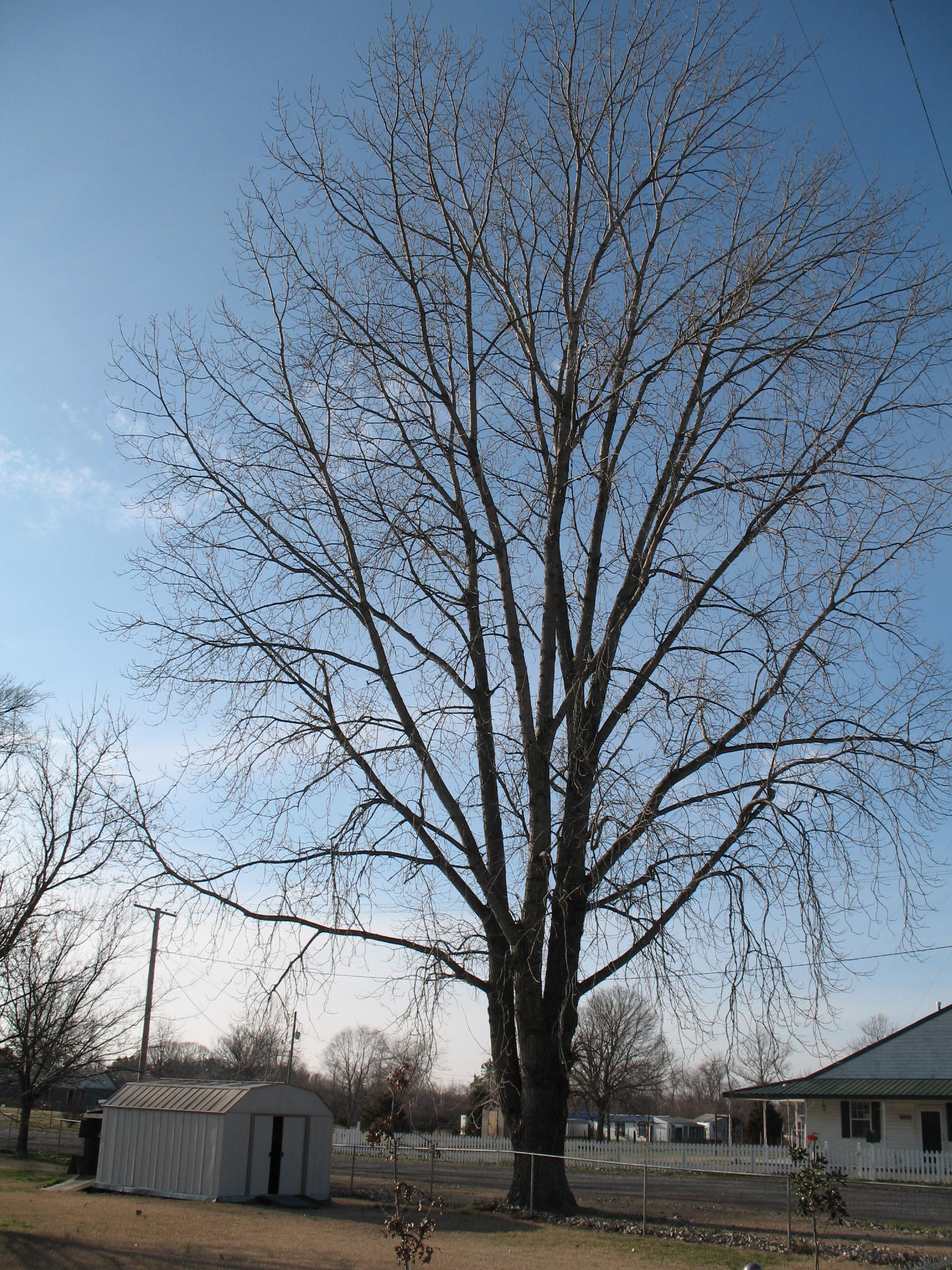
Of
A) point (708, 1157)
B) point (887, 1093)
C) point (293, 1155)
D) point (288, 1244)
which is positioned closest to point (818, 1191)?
point (288, 1244)

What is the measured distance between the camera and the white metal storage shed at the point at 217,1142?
20.5m

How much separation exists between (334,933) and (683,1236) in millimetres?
6765

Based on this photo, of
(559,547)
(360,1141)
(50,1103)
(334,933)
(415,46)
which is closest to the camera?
(334,933)

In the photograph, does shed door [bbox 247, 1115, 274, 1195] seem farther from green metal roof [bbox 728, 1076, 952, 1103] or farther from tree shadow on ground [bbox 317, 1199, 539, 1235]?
green metal roof [bbox 728, 1076, 952, 1103]

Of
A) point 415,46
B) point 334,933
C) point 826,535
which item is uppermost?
point 415,46

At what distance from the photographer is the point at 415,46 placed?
1231cm

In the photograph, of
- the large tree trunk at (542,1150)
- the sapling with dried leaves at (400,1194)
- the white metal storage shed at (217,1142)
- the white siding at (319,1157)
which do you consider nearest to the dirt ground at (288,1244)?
the large tree trunk at (542,1150)

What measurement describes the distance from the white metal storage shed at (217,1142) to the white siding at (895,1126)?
780 inches

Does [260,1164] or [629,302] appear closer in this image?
[629,302]

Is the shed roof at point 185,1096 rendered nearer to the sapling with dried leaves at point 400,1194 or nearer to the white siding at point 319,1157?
the white siding at point 319,1157

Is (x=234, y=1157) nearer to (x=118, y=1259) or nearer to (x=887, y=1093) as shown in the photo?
(x=118, y=1259)

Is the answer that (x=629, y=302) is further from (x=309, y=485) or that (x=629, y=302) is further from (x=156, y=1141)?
(x=156, y=1141)

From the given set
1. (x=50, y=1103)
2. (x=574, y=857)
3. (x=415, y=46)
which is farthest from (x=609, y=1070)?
(x=415, y=46)

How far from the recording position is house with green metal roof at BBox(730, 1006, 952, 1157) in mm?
31938
